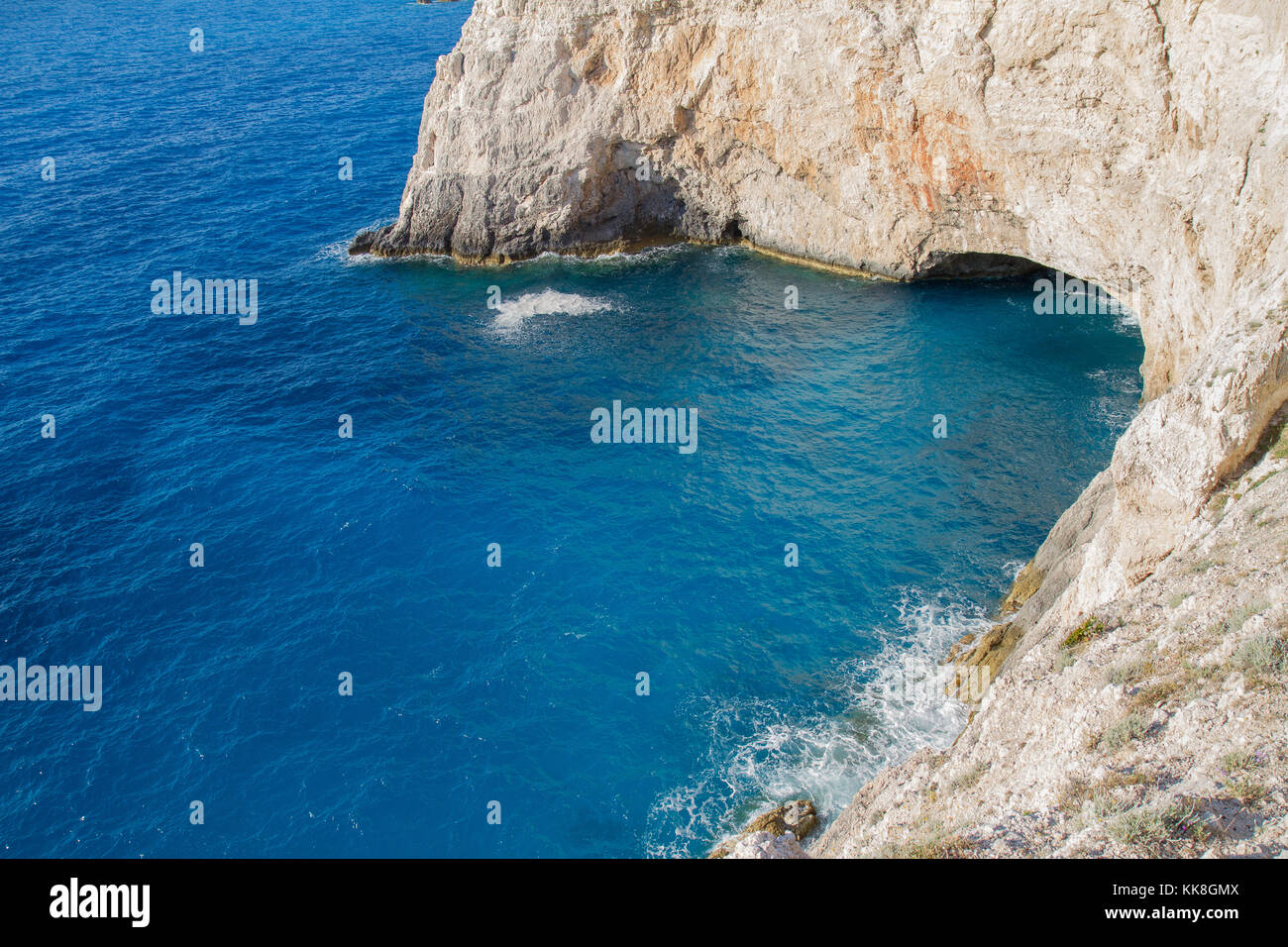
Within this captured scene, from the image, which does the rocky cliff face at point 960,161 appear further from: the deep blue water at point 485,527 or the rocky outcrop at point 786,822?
the rocky outcrop at point 786,822

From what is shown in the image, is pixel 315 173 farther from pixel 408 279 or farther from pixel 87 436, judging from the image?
pixel 87 436

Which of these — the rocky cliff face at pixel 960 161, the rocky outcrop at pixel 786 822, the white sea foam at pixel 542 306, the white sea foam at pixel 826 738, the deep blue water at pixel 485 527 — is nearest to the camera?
the rocky cliff face at pixel 960 161

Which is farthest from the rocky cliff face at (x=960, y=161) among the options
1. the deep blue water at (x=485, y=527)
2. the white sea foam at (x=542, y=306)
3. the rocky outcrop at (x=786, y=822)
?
the rocky outcrop at (x=786, y=822)

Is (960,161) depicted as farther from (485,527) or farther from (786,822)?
(786,822)

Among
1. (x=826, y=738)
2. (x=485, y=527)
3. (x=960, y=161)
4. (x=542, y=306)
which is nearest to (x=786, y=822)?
(x=826, y=738)

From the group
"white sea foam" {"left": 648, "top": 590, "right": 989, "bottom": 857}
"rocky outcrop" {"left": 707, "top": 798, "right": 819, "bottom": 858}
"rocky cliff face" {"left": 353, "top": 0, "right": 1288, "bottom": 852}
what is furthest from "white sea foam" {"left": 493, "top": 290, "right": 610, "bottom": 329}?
"rocky outcrop" {"left": 707, "top": 798, "right": 819, "bottom": 858}

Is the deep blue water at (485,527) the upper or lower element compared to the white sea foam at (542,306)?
lower

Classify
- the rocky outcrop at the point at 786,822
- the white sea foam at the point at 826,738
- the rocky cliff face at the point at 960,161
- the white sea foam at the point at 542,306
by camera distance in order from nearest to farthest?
the rocky cliff face at the point at 960,161
the rocky outcrop at the point at 786,822
the white sea foam at the point at 826,738
the white sea foam at the point at 542,306

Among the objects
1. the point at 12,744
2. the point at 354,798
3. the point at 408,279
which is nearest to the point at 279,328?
the point at 408,279
